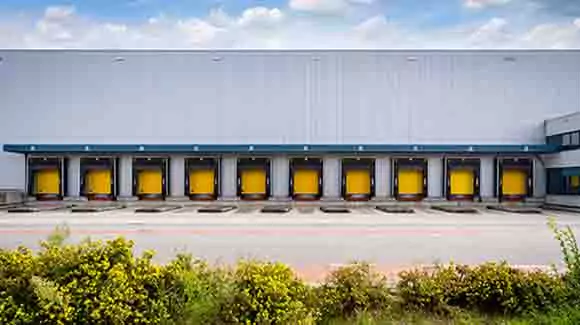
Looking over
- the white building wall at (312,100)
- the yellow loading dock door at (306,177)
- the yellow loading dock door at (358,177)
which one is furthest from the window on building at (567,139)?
the yellow loading dock door at (306,177)

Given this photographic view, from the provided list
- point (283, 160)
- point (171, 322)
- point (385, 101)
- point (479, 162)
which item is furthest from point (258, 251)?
point (479, 162)

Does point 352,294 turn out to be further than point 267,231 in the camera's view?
No

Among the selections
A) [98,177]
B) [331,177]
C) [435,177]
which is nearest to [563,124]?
[435,177]

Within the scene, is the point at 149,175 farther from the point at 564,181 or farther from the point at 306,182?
the point at 564,181

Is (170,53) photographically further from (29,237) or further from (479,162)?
(479,162)

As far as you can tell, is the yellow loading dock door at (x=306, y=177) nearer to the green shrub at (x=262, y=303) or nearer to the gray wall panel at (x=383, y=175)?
the gray wall panel at (x=383, y=175)

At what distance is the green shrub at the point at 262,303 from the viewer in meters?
4.03

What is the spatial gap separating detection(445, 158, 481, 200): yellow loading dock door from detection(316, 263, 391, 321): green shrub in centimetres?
2212

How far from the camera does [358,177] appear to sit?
26.0m

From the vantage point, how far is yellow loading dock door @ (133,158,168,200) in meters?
26.1

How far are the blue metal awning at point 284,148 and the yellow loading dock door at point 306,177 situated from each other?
2.63ft

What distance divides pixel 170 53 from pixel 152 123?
414cm

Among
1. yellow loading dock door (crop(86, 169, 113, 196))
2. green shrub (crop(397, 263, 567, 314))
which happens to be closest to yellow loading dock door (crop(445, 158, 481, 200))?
yellow loading dock door (crop(86, 169, 113, 196))

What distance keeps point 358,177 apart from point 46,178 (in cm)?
1741
